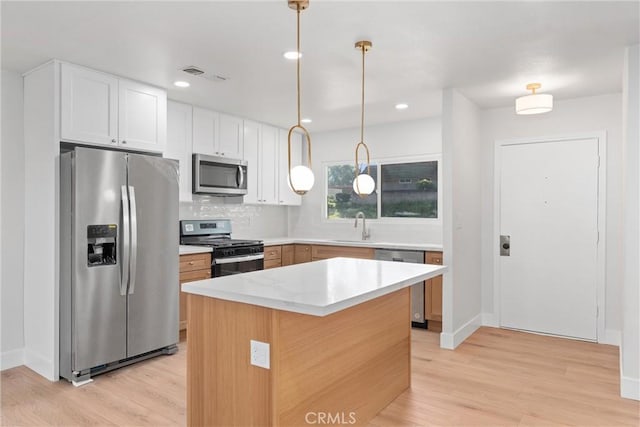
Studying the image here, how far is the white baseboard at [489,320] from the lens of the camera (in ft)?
15.8

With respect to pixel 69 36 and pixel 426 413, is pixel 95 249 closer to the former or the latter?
pixel 69 36

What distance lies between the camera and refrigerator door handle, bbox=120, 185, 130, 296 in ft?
11.1

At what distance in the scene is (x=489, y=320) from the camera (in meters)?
4.86

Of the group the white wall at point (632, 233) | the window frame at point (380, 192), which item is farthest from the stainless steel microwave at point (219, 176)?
the white wall at point (632, 233)

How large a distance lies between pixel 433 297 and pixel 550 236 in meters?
1.39

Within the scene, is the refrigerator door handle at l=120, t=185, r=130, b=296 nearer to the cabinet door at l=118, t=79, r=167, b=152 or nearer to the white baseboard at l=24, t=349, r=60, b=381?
the cabinet door at l=118, t=79, r=167, b=152

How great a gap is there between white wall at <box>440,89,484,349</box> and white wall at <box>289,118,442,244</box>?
0.64 metres

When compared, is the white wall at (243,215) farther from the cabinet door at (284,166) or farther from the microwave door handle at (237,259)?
the microwave door handle at (237,259)

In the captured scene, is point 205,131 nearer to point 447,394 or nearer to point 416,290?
point 416,290

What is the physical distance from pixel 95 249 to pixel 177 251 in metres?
0.72

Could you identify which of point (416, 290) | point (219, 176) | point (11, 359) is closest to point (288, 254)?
point (219, 176)

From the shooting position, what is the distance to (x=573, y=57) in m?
3.20

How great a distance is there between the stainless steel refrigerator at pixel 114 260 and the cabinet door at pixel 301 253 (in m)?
2.06

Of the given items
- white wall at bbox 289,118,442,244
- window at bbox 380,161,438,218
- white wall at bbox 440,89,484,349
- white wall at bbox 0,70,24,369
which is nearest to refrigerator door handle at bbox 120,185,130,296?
white wall at bbox 0,70,24,369
